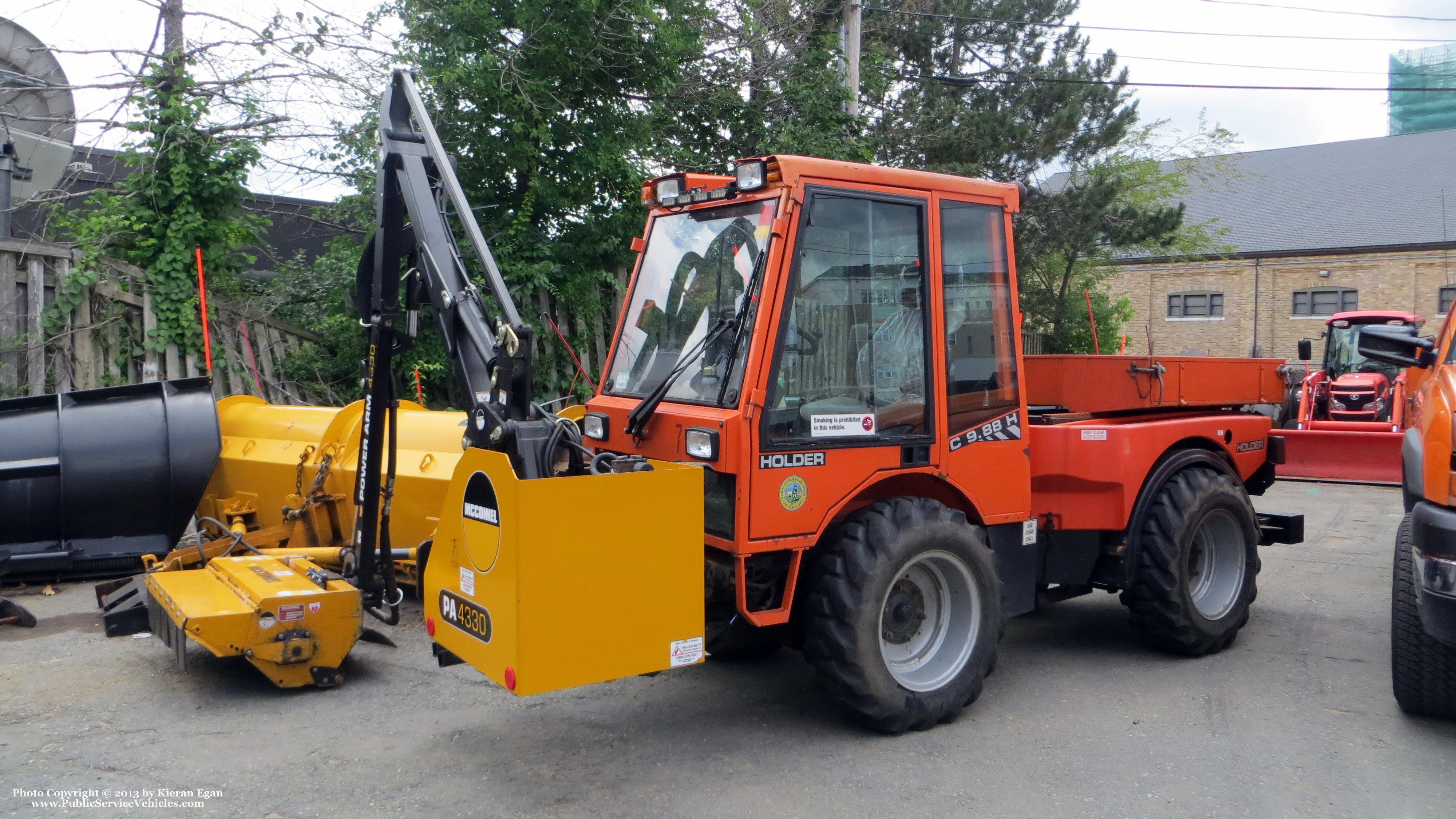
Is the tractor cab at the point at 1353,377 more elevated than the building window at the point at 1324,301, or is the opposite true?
the building window at the point at 1324,301

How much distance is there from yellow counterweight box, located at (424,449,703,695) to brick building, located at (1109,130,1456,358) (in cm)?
2980

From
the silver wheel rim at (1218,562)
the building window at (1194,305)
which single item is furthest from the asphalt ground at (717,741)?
the building window at (1194,305)

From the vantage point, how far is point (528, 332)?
4422 millimetres

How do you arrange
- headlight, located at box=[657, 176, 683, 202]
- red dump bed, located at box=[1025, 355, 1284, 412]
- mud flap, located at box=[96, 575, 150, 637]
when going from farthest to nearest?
red dump bed, located at box=[1025, 355, 1284, 412] → mud flap, located at box=[96, 575, 150, 637] → headlight, located at box=[657, 176, 683, 202]

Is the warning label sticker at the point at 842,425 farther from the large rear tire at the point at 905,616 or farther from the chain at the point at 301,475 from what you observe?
the chain at the point at 301,475

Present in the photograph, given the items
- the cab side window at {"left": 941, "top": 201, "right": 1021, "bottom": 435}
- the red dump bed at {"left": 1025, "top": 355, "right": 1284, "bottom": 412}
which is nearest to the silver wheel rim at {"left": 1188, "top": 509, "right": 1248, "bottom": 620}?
the red dump bed at {"left": 1025, "top": 355, "right": 1284, "bottom": 412}

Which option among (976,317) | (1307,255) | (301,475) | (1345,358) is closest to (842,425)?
(976,317)

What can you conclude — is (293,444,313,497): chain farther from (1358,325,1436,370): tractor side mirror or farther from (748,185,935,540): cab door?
(1358,325,1436,370): tractor side mirror

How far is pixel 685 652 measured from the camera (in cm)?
391

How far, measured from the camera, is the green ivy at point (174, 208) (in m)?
9.53

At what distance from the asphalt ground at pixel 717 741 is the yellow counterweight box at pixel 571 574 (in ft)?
1.84

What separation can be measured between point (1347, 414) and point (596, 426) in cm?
1423

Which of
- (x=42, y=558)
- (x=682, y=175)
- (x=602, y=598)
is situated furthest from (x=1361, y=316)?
(x=42, y=558)

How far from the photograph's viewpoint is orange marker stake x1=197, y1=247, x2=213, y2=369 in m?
9.33
